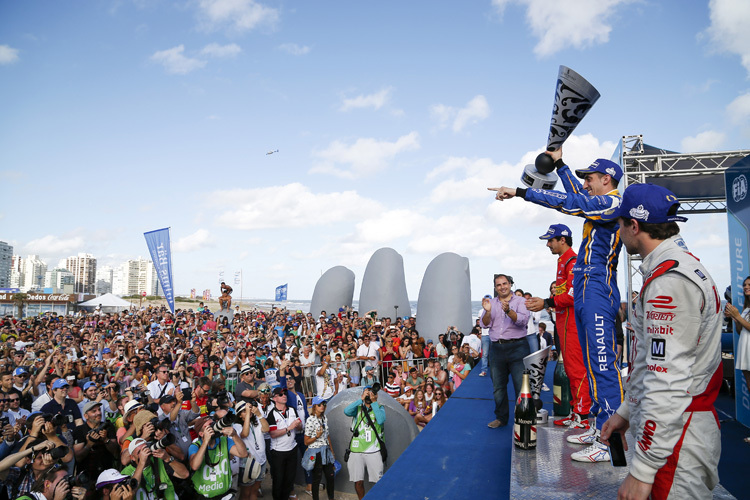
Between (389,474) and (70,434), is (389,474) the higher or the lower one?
the higher one

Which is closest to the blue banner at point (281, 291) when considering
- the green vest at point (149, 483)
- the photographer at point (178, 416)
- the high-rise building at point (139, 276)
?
the photographer at point (178, 416)

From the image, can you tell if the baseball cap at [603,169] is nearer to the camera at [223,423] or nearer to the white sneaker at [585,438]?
the white sneaker at [585,438]

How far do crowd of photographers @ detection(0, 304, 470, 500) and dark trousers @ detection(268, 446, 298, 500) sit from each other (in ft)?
0.05

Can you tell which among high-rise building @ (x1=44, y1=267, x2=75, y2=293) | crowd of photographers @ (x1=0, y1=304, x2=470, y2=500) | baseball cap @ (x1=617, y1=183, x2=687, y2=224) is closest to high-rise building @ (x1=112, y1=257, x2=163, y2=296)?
high-rise building @ (x1=44, y1=267, x2=75, y2=293)

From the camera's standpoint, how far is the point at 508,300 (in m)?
4.87

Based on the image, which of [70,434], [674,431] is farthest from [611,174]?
[70,434]

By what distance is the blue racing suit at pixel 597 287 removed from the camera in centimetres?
325

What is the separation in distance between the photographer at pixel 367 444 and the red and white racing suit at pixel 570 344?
4083mm

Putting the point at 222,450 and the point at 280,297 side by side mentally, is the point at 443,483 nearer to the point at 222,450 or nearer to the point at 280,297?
the point at 222,450

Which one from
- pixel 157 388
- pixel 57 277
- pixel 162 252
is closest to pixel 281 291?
pixel 162 252

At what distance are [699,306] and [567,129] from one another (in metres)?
2.62

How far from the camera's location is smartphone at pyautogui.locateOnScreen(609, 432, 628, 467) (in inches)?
86.2

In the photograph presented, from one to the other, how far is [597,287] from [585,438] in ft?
3.45

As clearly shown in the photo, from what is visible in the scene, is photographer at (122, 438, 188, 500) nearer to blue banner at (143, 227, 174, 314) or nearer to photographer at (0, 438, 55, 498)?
photographer at (0, 438, 55, 498)
